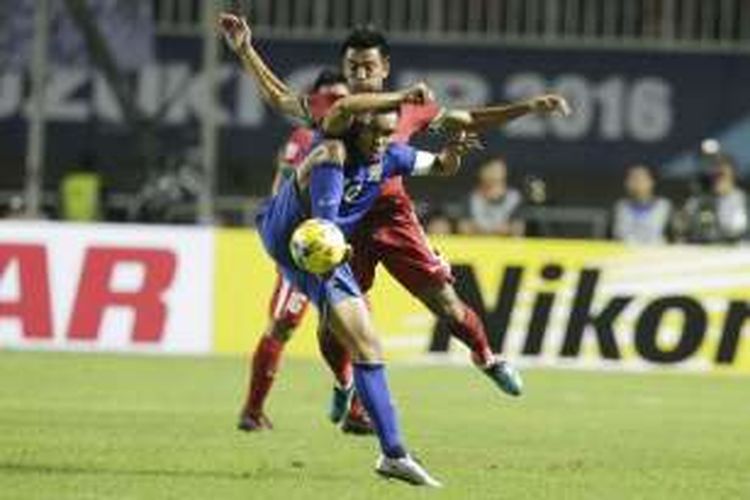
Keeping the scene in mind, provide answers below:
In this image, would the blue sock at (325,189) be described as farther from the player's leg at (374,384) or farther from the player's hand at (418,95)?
the player's hand at (418,95)

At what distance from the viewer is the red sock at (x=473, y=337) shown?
596 inches

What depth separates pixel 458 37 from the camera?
28688 mm

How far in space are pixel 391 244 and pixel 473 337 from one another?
0.74 meters

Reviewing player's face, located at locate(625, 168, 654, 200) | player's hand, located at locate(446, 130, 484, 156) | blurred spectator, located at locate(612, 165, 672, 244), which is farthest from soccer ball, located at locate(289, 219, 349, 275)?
blurred spectator, located at locate(612, 165, 672, 244)

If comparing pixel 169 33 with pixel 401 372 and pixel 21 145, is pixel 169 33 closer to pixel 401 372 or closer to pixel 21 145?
pixel 21 145

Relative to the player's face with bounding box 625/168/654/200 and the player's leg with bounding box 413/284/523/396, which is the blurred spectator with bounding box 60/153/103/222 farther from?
the player's leg with bounding box 413/284/523/396

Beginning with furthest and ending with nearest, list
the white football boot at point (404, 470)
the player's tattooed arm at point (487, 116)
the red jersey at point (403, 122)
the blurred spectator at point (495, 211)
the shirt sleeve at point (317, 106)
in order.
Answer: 1. the blurred spectator at point (495, 211)
2. the red jersey at point (403, 122)
3. the shirt sleeve at point (317, 106)
4. the player's tattooed arm at point (487, 116)
5. the white football boot at point (404, 470)

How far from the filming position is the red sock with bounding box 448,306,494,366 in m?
15.1

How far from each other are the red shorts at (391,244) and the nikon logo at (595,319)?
26.2 feet

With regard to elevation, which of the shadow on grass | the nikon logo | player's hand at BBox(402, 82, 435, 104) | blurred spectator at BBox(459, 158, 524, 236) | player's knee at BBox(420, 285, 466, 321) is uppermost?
player's hand at BBox(402, 82, 435, 104)

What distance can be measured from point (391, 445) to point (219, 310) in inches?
445

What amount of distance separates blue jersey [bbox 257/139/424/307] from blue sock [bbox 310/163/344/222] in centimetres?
12

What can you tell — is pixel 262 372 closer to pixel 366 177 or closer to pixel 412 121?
pixel 412 121

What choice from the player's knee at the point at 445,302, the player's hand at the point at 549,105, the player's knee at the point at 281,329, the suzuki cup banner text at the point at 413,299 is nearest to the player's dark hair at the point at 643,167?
the suzuki cup banner text at the point at 413,299
